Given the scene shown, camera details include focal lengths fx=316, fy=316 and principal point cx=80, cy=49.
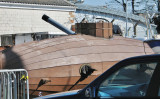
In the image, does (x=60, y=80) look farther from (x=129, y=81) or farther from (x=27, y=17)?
(x=27, y=17)

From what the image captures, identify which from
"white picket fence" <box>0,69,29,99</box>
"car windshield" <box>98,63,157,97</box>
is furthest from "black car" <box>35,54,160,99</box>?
"white picket fence" <box>0,69,29,99</box>

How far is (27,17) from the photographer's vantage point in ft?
85.6

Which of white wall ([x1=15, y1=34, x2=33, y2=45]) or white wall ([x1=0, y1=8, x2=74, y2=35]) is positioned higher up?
white wall ([x1=0, y1=8, x2=74, y2=35])

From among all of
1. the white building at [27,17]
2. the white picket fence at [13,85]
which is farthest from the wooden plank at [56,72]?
the white building at [27,17]

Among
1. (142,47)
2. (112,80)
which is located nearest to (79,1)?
(142,47)

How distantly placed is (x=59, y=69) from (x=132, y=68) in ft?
9.80

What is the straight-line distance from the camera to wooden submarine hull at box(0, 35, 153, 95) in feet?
21.3

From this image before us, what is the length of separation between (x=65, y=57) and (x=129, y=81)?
2997 millimetres

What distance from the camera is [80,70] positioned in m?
6.54

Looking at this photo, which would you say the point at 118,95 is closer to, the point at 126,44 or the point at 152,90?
the point at 152,90

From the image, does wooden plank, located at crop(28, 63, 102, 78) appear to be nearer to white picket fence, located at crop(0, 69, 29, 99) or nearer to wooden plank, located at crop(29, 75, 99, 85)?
wooden plank, located at crop(29, 75, 99, 85)

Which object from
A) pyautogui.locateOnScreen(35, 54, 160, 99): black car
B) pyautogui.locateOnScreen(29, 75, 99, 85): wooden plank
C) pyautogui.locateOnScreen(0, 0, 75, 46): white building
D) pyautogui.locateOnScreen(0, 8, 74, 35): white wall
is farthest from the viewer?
pyautogui.locateOnScreen(0, 8, 74, 35): white wall

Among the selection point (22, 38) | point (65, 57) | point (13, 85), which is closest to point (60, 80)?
point (65, 57)

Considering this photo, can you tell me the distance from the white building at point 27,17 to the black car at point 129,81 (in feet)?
64.2
